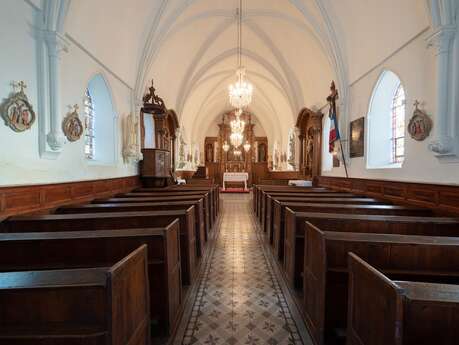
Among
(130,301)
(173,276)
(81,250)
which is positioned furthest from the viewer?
(173,276)

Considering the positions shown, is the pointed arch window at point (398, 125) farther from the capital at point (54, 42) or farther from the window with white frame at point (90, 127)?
the window with white frame at point (90, 127)

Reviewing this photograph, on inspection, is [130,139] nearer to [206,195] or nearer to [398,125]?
[206,195]

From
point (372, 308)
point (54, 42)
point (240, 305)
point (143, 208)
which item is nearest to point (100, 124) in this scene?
point (54, 42)

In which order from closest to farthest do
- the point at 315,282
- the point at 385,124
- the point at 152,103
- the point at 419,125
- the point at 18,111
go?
1. the point at 315,282
2. the point at 18,111
3. the point at 419,125
4. the point at 385,124
5. the point at 152,103

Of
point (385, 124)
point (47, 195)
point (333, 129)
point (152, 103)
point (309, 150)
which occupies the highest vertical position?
point (152, 103)

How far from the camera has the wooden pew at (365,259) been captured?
2270 millimetres

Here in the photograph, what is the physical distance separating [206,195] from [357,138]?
498 centimetres

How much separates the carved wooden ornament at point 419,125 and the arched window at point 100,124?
740cm

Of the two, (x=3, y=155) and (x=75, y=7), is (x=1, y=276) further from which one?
(x=75, y=7)

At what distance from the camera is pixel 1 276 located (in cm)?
157

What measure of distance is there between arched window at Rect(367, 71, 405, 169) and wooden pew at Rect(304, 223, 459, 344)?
500cm

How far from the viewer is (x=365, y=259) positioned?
7.68ft

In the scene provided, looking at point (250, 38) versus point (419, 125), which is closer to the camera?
point (419, 125)

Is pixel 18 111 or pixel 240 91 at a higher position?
pixel 240 91
